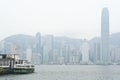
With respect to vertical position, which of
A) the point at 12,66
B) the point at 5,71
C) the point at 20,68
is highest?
the point at 12,66

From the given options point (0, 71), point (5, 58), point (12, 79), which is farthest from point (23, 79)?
point (5, 58)

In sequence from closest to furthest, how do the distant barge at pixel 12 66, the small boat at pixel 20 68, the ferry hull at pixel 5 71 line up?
the ferry hull at pixel 5 71 → the distant barge at pixel 12 66 → the small boat at pixel 20 68

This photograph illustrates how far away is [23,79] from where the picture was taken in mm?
93625

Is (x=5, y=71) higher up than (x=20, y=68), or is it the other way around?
(x=20, y=68)

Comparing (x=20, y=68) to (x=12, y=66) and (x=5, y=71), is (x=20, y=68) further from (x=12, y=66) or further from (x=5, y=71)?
(x=5, y=71)

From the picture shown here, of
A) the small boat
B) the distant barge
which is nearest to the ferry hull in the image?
the distant barge

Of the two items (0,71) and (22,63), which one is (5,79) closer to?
(0,71)

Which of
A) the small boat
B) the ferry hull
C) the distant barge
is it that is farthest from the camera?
the small boat

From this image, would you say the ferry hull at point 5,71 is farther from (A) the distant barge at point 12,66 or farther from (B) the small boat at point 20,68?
(B) the small boat at point 20,68

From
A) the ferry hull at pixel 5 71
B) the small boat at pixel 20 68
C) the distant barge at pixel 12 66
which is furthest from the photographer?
the small boat at pixel 20 68

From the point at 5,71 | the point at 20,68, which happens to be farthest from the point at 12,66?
the point at 5,71

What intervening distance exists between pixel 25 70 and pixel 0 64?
9.74 metres

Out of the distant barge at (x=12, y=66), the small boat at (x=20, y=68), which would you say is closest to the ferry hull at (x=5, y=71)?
the distant barge at (x=12, y=66)

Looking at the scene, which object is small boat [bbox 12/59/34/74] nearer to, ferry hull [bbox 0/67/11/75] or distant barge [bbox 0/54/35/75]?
distant barge [bbox 0/54/35/75]
